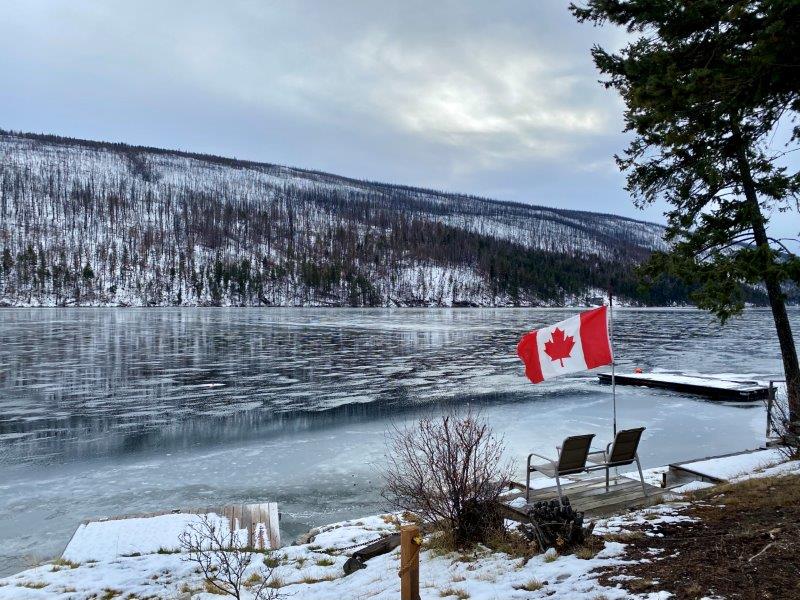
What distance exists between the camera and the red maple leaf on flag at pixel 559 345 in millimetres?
8404

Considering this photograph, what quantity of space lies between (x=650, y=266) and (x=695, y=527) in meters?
6.50

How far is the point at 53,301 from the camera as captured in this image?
13075 centimetres

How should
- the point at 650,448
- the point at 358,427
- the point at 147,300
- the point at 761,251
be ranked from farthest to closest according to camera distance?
the point at 147,300
the point at 358,427
the point at 650,448
the point at 761,251

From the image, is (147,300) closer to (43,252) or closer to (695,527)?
(43,252)

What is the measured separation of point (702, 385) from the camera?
20.0m

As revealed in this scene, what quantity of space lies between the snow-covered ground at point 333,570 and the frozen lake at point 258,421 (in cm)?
94

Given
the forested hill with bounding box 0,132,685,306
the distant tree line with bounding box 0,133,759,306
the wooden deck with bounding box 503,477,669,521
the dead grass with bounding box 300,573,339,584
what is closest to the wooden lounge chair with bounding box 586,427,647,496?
the wooden deck with bounding box 503,477,669,521

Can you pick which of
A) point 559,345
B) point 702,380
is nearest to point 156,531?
point 559,345

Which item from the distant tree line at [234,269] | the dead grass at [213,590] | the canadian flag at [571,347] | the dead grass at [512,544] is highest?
the distant tree line at [234,269]

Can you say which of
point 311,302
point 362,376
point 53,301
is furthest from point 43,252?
point 362,376

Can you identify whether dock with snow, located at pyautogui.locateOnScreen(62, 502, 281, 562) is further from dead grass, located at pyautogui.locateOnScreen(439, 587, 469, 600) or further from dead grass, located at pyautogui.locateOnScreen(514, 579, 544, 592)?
dead grass, located at pyautogui.locateOnScreen(514, 579, 544, 592)

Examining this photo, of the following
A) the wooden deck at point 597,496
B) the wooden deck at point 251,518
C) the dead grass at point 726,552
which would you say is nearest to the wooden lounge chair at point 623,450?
the wooden deck at point 597,496

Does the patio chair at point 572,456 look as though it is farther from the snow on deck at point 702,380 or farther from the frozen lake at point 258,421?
the snow on deck at point 702,380

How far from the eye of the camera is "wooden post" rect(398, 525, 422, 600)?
4.34 m
